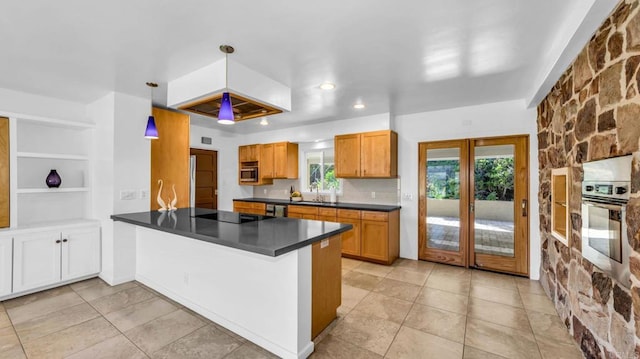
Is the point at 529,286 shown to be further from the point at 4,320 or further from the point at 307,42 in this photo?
the point at 4,320

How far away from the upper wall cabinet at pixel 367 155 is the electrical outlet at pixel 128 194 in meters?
3.05

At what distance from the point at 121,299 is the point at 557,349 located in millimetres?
4144

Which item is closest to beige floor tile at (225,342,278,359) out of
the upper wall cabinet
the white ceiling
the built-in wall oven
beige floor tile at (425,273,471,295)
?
beige floor tile at (425,273,471,295)

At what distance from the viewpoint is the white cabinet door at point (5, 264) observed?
295cm

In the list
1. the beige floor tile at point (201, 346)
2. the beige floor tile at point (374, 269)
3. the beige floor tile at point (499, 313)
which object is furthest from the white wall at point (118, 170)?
the beige floor tile at point (499, 313)

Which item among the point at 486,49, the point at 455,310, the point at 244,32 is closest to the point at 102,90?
the point at 244,32

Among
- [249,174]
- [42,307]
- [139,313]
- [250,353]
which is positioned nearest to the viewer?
[250,353]

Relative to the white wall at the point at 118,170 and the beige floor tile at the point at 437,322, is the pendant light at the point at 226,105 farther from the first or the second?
the beige floor tile at the point at 437,322

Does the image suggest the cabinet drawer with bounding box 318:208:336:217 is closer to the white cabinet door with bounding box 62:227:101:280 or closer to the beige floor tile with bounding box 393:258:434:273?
the beige floor tile with bounding box 393:258:434:273

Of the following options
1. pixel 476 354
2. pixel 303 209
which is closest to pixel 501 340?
pixel 476 354

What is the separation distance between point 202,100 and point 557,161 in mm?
3572

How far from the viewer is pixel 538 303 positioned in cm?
298

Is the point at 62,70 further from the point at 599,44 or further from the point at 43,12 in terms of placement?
the point at 599,44

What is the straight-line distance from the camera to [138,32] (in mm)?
2068
